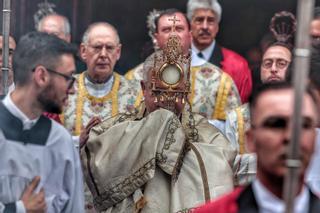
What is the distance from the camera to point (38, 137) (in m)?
6.05

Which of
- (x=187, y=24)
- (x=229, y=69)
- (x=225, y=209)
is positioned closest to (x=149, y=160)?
(x=187, y=24)

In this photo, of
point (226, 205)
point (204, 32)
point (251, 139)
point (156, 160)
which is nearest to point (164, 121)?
point (156, 160)

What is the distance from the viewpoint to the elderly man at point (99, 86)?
29.4 feet

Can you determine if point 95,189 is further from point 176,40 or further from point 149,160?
point 176,40

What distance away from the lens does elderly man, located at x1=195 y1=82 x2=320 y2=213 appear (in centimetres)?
413

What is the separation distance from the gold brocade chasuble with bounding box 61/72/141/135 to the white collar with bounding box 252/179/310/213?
471cm

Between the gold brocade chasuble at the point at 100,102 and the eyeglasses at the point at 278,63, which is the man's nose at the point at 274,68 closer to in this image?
the eyeglasses at the point at 278,63

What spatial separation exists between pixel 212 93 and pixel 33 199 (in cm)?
334

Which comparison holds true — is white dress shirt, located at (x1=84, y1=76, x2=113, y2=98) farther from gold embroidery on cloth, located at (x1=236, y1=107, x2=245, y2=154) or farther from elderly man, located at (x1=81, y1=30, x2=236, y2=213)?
elderly man, located at (x1=81, y1=30, x2=236, y2=213)

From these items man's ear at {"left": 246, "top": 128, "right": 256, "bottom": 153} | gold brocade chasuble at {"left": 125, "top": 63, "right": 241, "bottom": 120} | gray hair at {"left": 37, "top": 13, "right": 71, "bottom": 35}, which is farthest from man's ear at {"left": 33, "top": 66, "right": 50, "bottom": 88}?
gray hair at {"left": 37, "top": 13, "right": 71, "bottom": 35}

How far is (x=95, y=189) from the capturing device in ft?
24.4

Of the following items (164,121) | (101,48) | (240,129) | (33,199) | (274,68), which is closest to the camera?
(33,199)

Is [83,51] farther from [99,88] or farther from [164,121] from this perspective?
[164,121]

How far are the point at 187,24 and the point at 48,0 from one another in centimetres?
192
